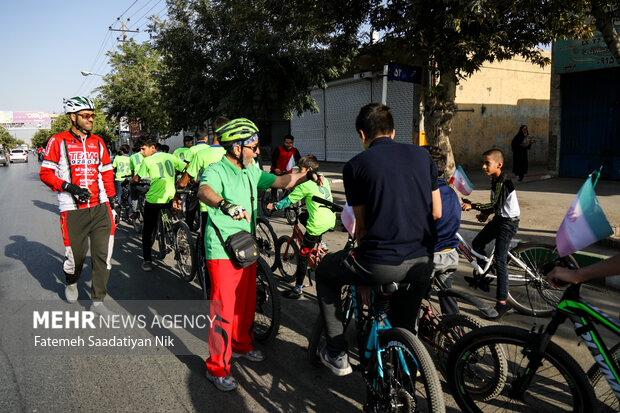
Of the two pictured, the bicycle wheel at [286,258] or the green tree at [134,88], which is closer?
the bicycle wheel at [286,258]

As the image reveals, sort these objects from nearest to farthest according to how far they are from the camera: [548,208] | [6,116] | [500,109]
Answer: [548,208], [500,109], [6,116]

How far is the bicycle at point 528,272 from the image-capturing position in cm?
460

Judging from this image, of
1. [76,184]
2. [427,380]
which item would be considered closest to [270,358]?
[427,380]

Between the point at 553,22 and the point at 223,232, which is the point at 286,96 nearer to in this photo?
the point at 553,22

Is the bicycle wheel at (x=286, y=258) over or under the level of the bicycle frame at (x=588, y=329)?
under

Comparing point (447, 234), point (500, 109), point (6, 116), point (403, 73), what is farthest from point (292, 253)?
point (6, 116)

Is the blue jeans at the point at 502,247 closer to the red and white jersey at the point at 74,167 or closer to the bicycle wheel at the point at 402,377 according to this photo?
the bicycle wheel at the point at 402,377

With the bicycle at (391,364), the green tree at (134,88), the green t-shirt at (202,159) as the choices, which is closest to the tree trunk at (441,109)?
the green t-shirt at (202,159)

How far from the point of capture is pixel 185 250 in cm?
593

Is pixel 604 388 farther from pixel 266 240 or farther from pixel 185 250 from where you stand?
pixel 185 250

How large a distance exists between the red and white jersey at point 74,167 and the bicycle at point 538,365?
3.94m

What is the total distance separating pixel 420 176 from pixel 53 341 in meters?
3.71

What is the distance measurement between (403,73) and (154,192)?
4.92m

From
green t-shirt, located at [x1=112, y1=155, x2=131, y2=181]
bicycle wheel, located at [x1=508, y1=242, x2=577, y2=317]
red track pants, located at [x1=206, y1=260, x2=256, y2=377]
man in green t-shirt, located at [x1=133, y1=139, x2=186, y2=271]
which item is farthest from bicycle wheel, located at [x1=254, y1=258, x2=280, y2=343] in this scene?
green t-shirt, located at [x1=112, y1=155, x2=131, y2=181]
